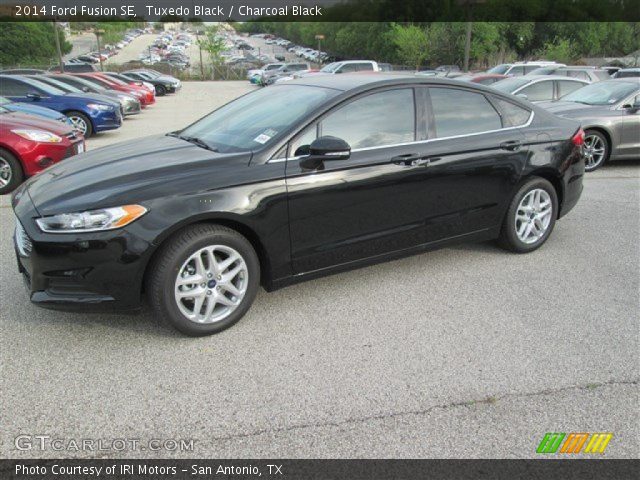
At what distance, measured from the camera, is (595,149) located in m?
8.77

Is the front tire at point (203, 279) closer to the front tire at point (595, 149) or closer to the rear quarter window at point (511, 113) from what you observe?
the rear quarter window at point (511, 113)

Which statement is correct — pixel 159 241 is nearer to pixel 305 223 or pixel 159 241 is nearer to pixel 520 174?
pixel 305 223

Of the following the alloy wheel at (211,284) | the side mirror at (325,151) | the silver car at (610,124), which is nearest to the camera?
the alloy wheel at (211,284)

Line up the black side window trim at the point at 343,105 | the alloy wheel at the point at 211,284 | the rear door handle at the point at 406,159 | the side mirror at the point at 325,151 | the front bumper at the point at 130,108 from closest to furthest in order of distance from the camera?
the alloy wheel at the point at 211,284, the side mirror at the point at 325,151, the black side window trim at the point at 343,105, the rear door handle at the point at 406,159, the front bumper at the point at 130,108

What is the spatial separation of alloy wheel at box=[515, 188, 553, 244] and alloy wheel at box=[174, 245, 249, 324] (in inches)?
105

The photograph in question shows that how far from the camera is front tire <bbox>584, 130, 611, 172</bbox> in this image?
28.4 feet

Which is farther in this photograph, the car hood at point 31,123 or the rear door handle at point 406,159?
the car hood at point 31,123

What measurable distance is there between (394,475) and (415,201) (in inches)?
87.9

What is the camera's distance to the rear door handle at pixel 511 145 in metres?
4.52

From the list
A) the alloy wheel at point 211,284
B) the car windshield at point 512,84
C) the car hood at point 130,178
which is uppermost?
the car windshield at point 512,84

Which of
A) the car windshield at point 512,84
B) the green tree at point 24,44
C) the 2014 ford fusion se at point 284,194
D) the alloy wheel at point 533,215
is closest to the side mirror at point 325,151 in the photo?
the 2014 ford fusion se at point 284,194

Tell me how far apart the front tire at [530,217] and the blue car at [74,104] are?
34.7ft

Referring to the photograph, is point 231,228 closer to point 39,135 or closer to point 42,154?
point 42,154

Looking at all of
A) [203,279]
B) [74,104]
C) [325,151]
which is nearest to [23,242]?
[203,279]
